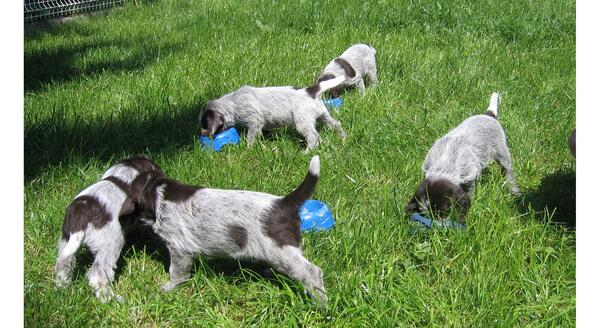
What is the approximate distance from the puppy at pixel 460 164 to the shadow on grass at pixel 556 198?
0.19m

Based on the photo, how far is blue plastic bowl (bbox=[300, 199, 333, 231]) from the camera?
13.7 ft

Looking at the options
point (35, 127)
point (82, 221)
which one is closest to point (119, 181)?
point (82, 221)

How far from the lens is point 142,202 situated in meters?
3.94

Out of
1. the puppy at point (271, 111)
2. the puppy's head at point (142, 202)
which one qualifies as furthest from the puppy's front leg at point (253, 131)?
the puppy's head at point (142, 202)

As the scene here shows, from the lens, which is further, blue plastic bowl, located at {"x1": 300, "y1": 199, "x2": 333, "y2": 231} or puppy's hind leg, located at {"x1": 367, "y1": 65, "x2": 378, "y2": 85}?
puppy's hind leg, located at {"x1": 367, "y1": 65, "x2": 378, "y2": 85}

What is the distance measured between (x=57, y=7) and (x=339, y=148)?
21.7 feet

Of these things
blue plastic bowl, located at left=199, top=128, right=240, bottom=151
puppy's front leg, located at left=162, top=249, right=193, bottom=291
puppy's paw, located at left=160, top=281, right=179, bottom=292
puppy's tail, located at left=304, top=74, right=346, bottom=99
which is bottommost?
puppy's paw, located at left=160, top=281, right=179, bottom=292

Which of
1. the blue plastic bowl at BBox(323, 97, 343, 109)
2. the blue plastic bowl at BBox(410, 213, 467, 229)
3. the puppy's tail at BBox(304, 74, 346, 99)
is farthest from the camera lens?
the blue plastic bowl at BBox(323, 97, 343, 109)

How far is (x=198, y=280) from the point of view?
3850mm

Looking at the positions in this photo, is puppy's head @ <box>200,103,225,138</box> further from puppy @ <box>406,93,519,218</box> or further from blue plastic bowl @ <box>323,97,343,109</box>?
puppy @ <box>406,93,519,218</box>

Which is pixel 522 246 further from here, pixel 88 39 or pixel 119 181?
pixel 88 39

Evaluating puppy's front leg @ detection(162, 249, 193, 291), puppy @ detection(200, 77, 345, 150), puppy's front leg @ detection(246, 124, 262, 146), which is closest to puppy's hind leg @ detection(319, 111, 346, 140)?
puppy @ detection(200, 77, 345, 150)

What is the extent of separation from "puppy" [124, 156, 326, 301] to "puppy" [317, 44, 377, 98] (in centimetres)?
312

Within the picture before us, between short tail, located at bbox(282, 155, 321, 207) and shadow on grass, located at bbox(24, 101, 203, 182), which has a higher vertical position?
short tail, located at bbox(282, 155, 321, 207)
